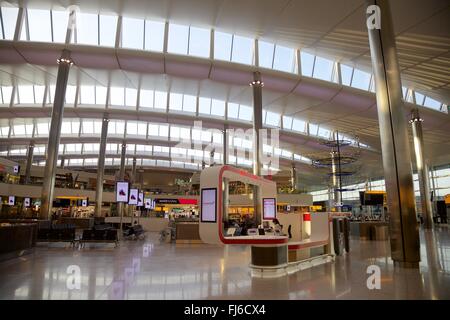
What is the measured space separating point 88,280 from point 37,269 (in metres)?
2.10

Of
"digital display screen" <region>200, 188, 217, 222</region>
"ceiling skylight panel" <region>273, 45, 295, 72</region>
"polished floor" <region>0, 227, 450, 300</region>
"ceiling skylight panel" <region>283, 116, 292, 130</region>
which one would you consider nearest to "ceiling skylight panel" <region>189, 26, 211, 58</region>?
"ceiling skylight panel" <region>273, 45, 295, 72</region>

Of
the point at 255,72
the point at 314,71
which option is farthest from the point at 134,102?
the point at 314,71

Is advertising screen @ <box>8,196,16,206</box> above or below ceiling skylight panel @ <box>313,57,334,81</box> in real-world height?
below

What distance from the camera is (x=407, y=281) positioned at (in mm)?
6008

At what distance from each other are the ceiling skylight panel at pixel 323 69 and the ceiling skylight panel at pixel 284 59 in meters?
1.50

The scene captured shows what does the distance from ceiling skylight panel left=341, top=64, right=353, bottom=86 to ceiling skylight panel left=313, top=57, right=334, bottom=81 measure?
74cm

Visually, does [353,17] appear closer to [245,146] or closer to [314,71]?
[314,71]

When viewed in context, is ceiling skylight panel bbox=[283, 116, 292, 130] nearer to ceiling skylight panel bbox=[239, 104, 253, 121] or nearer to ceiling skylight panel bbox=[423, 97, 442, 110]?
ceiling skylight panel bbox=[239, 104, 253, 121]

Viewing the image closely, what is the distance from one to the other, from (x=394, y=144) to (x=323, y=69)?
11.3 meters

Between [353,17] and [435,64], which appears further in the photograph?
[435,64]

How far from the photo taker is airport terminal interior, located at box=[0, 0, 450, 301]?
7004 millimetres

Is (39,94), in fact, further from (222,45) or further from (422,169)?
Result: (422,169)

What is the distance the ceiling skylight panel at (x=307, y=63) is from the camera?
59.1 ft
